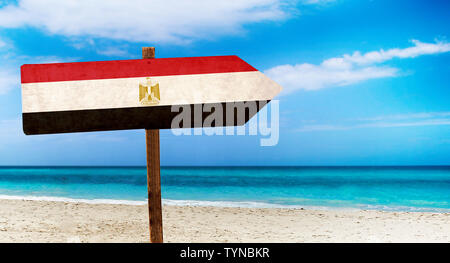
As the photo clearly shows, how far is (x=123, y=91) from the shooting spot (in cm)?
321

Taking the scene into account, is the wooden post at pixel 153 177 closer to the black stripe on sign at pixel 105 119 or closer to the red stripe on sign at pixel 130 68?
the black stripe on sign at pixel 105 119

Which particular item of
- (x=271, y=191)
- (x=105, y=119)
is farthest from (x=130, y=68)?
(x=271, y=191)

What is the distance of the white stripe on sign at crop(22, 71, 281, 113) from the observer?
3.15m

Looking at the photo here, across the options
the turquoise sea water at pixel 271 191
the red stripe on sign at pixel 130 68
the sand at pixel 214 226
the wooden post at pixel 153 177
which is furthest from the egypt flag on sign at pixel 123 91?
the turquoise sea water at pixel 271 191

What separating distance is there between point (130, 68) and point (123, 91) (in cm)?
25

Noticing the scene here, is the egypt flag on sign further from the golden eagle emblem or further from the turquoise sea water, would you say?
the turquoise sea water

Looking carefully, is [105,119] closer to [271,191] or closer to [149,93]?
[149,93]

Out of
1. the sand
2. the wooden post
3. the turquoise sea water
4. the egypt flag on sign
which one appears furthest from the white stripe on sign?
the turquoise sea water

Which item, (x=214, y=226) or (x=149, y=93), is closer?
(x=149, y=93)

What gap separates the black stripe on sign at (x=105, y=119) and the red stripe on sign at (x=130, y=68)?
32 centimetres

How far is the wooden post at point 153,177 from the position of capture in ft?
11.8

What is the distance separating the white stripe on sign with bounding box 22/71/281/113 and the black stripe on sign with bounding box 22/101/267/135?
47 mm

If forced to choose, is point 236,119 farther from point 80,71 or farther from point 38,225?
point 38,225
